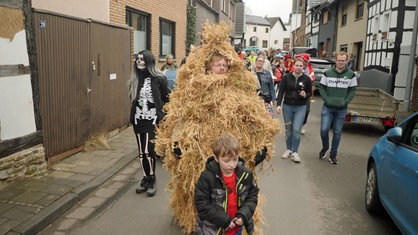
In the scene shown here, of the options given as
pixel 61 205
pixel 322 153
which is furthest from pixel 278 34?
pixel 61 205

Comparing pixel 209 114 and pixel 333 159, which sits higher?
pixel 209 114

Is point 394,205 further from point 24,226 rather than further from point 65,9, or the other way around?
point 65,9

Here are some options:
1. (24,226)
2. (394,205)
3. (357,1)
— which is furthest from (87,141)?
(357,1)

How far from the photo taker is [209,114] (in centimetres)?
338

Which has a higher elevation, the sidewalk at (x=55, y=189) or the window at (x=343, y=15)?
the window at (x=343, y=15)

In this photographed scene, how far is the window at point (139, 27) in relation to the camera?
10.8 metres

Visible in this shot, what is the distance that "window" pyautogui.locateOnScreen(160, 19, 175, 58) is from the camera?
13461 mm

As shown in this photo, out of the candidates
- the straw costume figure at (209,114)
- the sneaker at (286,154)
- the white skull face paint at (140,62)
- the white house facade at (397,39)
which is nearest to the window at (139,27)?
the sneaker at (286,154)

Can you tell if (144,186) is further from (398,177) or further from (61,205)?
(398,177)

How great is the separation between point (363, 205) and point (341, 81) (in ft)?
8.06

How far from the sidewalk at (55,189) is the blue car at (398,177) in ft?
11.3

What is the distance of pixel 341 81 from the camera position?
6684 millimetres

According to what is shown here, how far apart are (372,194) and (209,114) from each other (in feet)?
7.94

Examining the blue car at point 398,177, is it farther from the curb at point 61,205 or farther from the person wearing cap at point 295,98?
the curb at point 61,205
